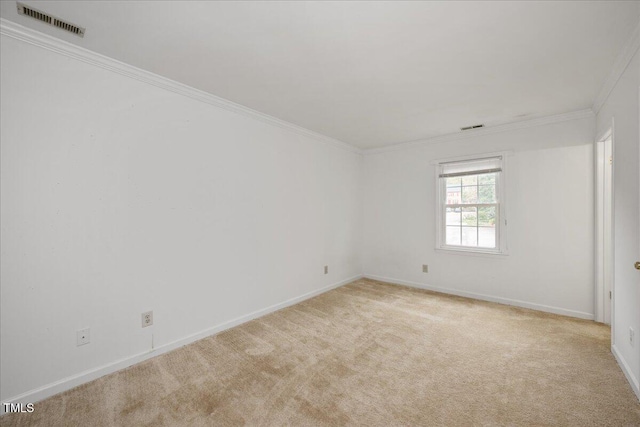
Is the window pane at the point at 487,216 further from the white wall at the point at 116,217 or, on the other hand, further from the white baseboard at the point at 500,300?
the white wall at the point at 116,217

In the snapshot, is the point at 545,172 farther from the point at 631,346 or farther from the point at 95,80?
the point at 95,80

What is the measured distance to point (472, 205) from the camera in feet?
13.4

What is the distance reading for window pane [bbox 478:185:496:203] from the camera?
393cm

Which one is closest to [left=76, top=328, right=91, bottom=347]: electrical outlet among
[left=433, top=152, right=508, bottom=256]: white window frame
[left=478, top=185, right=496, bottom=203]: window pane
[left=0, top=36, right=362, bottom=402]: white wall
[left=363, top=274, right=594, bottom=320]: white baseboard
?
[left=0, top=36, right=362, bottom=402]: white wall

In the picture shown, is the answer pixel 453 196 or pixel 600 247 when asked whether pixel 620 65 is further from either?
pixel 453 196

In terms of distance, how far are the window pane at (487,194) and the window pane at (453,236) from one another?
559mm

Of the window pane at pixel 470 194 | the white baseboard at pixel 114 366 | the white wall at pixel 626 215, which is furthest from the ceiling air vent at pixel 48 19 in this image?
the window pane at pixel 470 194

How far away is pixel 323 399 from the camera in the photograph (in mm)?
1874

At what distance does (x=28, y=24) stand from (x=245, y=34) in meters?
1.37

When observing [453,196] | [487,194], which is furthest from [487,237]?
[453,196]

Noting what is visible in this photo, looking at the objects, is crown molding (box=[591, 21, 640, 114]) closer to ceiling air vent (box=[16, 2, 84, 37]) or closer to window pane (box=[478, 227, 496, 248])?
window pane (box=[478, 227, 496, 248])

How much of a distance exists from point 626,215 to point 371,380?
2.38 meters

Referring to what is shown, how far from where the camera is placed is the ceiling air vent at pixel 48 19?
5.36 feet

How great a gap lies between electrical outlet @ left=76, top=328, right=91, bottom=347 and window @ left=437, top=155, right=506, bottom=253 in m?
4.35
